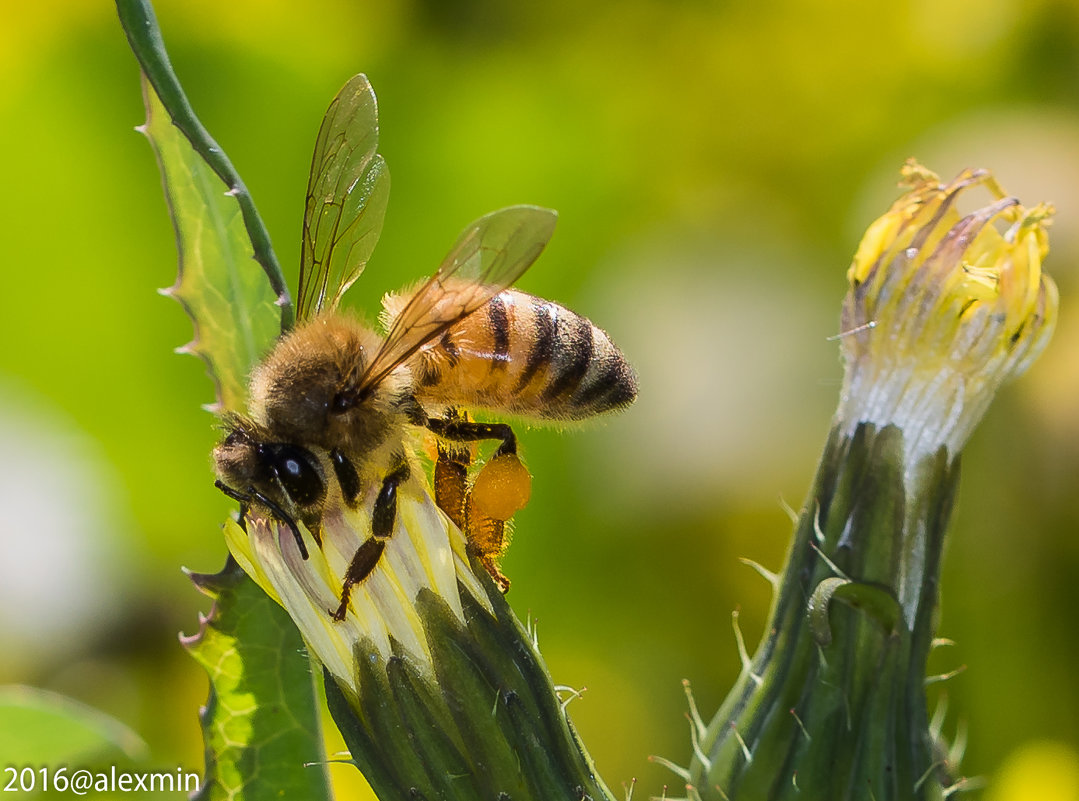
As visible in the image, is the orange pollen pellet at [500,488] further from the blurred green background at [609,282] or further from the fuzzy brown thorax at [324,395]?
the blurred green background at [609,282]

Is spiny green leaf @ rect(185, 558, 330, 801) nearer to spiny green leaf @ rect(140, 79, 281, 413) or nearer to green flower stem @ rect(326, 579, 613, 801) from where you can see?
green flower stem @ rect(326, 579, 613, 801)

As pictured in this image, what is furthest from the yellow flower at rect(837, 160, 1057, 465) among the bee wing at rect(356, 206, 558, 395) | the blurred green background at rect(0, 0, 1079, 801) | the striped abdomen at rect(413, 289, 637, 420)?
the blurred green background at rect(0, 0, 1079, 801)

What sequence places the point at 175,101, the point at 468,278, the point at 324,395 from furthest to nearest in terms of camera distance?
the point at 324,395 → the point at 468,278 → the point at 175,101

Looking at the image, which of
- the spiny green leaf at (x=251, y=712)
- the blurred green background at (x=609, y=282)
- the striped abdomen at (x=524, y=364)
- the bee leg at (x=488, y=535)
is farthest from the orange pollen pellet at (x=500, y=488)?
the blurred green background at (x=609, y=282)

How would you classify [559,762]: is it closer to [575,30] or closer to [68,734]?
[68,734]

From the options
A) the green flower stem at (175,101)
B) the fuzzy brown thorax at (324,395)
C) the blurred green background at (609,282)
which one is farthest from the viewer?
the blurred green background at (609,282)

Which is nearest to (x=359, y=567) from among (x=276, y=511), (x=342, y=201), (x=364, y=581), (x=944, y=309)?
(x=364, y=581)

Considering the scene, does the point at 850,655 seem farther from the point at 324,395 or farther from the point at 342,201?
the point at 342,201
